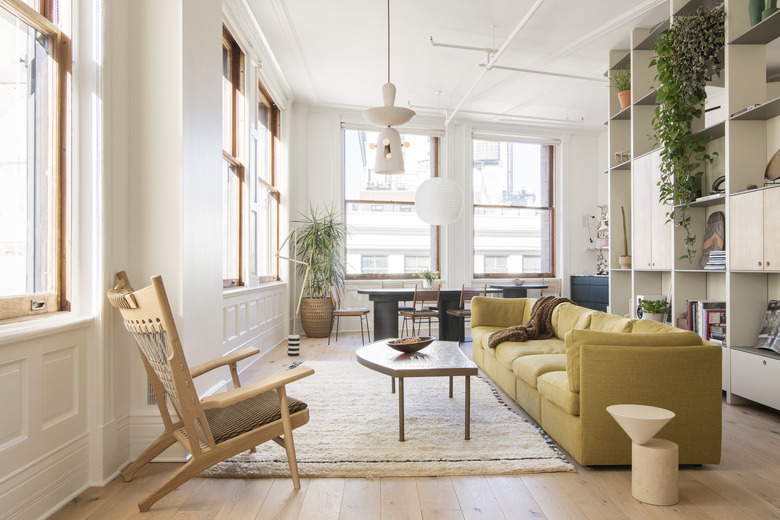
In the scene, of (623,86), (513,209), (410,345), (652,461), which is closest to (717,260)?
(623,86)

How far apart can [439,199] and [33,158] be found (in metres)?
5.12

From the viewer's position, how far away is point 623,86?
5.04m

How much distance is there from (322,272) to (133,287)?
4287 millimetres

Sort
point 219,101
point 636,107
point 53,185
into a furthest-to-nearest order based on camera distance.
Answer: point 636,107
point 219,101
point 53,185

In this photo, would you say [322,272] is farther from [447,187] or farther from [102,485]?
[102,485]

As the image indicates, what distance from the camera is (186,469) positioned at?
6.35 ft

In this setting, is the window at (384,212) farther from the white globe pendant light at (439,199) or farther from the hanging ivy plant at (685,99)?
the hanging ivy plant at (685,99)

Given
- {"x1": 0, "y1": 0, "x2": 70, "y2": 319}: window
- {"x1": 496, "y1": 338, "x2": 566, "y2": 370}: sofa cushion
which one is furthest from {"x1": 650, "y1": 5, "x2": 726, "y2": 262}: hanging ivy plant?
{"x1": 0, "y1": 0, "x2": 70, "y2": 319}: window

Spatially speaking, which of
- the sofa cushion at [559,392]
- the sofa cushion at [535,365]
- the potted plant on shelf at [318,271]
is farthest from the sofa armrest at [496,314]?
the potted plant on shelf at [318,271]

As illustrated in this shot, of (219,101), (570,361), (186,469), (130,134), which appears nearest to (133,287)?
(130,134)

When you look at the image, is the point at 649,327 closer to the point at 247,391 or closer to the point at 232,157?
the point at 247,391

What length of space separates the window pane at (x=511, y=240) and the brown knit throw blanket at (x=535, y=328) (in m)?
3.80

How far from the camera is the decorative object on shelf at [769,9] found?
3.31 m

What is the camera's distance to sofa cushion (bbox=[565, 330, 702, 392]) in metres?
2.37
